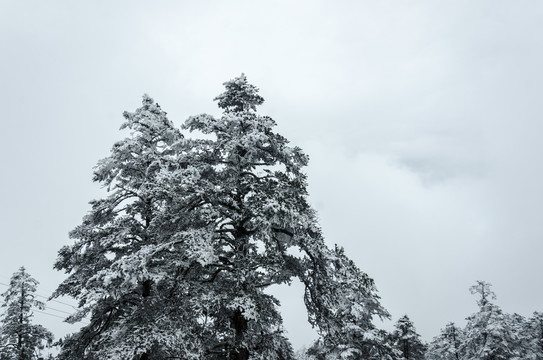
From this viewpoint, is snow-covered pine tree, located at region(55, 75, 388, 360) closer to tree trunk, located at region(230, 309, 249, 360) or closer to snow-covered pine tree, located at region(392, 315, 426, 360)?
tree trunk, located at region(230, 309, 249, 360)

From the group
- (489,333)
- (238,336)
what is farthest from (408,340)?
(238,336)

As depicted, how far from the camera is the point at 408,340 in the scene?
36.2 m

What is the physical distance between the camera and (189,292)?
40.3ft

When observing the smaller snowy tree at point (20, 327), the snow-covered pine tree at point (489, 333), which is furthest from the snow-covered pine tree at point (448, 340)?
the smaller snowy tree at point (20, 327)

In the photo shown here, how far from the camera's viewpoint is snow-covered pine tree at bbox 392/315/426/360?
1416 inches

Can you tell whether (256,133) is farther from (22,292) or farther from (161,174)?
(22,292)

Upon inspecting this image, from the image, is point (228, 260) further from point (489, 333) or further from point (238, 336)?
point (489, 333)

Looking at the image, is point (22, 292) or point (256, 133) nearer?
point (256, 133)

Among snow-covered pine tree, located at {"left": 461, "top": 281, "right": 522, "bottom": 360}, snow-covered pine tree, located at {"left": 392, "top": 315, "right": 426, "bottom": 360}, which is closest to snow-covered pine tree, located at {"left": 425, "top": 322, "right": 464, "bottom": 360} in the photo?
snow-covered pine tree, located at {"left": 392, "top": 315, "right": 426, "bottom": 360}

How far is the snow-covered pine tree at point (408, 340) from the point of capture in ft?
118

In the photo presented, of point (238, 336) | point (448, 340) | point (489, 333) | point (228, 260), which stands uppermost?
point (448, 340)

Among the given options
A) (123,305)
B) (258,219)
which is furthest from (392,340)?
(258,219)

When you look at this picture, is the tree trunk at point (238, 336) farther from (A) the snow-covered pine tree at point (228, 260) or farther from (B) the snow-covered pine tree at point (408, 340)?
(B) the snow-covered pine tree at point (408, 340)

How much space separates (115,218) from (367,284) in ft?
32.8
